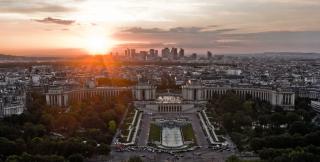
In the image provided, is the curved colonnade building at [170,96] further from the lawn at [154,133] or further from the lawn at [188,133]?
the lawn at [188,133]

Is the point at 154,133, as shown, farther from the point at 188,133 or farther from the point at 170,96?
the point at 170,96

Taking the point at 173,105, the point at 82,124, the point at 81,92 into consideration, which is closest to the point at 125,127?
the point at 82,124

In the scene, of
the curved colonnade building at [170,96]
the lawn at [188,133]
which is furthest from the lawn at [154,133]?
the curved colonnade building at [170,96]

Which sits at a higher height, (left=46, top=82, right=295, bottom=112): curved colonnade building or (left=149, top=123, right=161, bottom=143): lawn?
(left=46, top=82, right=295, bottom=112): curved colonnade building

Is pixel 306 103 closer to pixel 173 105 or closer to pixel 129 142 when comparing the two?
pixel 173 105

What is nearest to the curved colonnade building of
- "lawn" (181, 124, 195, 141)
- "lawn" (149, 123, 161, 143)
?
"lawn" (149, 123, 161, 143)

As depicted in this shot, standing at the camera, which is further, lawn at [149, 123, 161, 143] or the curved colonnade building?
the curved colonnade building

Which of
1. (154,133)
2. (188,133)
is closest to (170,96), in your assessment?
(154,133)

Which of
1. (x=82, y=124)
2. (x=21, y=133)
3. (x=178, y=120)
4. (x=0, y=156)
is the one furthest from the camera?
(x=178, y=120)

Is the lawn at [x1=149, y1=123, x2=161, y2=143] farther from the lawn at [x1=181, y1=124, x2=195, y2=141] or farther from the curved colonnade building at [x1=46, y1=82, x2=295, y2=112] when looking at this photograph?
the curved colonnade building at [x1=46, y1=82, x2=295, y2=112]
